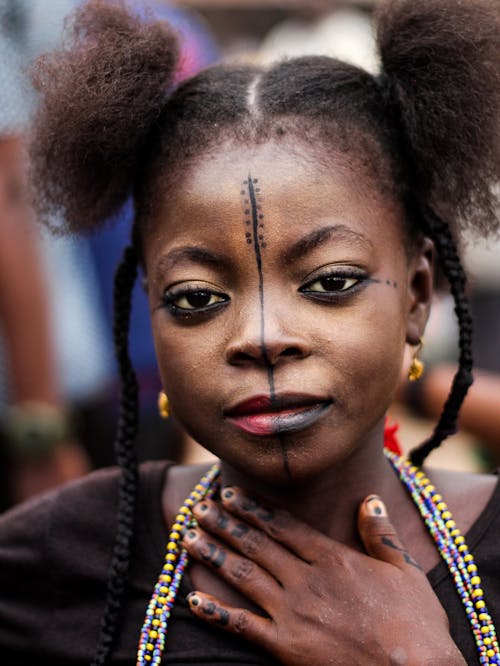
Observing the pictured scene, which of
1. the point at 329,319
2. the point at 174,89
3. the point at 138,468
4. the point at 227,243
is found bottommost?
the point at 138,468

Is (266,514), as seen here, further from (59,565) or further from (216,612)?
(59,565)

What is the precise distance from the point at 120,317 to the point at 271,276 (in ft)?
1.97

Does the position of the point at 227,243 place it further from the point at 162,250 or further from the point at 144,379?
the point at 144,379

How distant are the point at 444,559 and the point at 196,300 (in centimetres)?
78

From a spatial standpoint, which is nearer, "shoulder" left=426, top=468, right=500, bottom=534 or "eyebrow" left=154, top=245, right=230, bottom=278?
"eyebrow" left=154, top=245, right=230, bottom=278

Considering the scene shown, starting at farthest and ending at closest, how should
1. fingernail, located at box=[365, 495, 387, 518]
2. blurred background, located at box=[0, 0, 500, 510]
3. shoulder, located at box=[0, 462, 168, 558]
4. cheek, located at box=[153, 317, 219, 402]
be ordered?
1. blurred background, located at box=[0, 0, 500, 510]
2. shoulder, located at box=[0, 462, 168, 558]
3. fingernail, located at box=[365, 495, 387, 518]
4. cheek, located at box=[153, 317, 219, 402]

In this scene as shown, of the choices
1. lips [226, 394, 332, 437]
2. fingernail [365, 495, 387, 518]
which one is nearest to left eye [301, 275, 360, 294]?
lips [226, 394, 332, 437]

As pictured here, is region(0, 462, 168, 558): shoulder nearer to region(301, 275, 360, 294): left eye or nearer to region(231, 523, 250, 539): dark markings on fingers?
region(231, 523, 250, 539): dark markings on fingers

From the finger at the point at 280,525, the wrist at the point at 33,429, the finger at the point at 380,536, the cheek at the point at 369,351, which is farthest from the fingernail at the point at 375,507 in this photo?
the wrist at the point at 33,429

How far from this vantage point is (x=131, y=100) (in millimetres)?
2061

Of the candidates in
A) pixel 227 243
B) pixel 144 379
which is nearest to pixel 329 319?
pixel 227 243

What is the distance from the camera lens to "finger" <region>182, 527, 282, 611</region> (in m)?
1.92

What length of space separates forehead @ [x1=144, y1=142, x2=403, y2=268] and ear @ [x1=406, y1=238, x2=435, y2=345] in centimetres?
17

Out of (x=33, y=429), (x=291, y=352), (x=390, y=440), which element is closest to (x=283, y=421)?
(x=291, y=352)
